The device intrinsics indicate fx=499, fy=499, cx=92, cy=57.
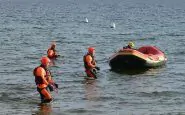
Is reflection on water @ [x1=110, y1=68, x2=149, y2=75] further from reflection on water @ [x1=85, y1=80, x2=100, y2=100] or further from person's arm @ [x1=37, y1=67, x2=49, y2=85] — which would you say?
person's arm @ [x1=37, y1=67, x2=49, y2=85]

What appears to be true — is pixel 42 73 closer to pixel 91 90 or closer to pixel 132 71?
pixel 91 90

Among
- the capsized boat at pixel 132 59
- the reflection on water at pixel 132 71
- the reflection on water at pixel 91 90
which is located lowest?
the reflection on water at pixel 91 90

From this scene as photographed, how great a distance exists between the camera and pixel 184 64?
3266cm

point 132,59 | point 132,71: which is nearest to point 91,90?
point 132,59

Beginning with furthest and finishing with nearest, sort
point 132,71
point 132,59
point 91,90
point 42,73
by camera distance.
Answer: point 132,71 < point 132,59 < point 91,90 < point 42,73

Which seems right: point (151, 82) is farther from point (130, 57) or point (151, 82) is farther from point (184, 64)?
point (184, 64)

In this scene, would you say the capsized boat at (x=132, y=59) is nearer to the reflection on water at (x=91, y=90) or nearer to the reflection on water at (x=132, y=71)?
the reflection on water at (x=132, y=71)

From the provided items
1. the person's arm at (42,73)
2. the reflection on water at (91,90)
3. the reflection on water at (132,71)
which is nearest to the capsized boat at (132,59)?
the reflection on water at (132,71)

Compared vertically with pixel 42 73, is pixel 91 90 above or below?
below

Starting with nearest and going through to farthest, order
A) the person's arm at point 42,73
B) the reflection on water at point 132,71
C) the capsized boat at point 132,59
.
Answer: the person's arm at point 42,73, the capsized boat at point 132,59, the reflection on water at point 132,71

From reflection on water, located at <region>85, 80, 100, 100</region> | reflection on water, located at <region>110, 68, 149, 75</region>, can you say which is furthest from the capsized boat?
reflection on water, located at <region>85, 80, 100, 100</region>

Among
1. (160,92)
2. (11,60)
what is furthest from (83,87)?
(11,60)

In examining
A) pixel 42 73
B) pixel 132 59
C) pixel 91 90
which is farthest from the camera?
pixel 132 59

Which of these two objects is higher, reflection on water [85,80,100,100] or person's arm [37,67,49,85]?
person's arm [37,67,49,85]
